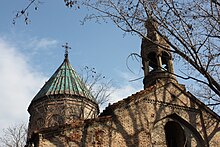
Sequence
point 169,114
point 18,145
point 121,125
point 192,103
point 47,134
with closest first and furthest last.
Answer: point 47,134
point 121,125
point 169,114
point 192,103
point 18,145

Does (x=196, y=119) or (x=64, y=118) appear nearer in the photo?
(x=196, y=119)

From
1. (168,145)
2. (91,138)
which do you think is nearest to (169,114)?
(168,145)

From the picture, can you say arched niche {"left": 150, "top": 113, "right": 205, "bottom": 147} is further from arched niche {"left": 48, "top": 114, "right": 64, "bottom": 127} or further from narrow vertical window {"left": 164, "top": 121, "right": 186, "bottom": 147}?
arched niche {"left": 48, "top": 114, "right": 64, "bottom": 127}

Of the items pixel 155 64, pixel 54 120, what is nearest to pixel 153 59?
pixel 155 64

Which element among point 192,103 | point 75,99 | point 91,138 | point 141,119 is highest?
point 75,99

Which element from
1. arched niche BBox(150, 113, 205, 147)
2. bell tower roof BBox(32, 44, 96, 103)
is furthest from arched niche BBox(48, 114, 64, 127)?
arched niche BBox(150, 113, 205, 147)

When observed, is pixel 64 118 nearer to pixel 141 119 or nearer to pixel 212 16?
pixel 141 119

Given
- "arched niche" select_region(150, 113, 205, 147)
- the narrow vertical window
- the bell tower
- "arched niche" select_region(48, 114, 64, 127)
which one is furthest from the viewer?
"arched niche" select_region(48, 114, 64, 127)

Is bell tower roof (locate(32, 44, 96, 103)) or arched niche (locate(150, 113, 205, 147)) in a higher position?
bell tower roof (locate(32, 44, 96, 103))

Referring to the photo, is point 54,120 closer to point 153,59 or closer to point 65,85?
point 65,85

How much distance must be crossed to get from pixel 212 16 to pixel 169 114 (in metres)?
5.46

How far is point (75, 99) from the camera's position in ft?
79.0

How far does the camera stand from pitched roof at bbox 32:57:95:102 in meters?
24.4

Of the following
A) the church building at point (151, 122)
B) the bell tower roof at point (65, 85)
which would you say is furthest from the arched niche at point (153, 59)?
the bell tower roof at point (65, 85)
